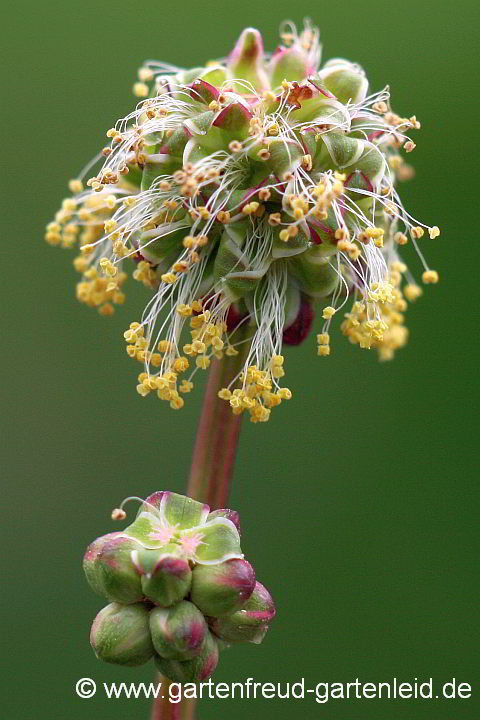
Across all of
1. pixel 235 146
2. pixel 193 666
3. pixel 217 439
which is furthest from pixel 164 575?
pixel 235 146

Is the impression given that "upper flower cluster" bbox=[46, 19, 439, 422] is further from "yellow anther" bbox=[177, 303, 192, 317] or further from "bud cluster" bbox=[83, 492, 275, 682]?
"bud cluster" bbox=[83, 492, 275, 682]

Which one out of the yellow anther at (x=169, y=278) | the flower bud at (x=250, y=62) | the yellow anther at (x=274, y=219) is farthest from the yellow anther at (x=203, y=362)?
the flower bud at (x=250, y=62)

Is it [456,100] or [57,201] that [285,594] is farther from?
[456,100]

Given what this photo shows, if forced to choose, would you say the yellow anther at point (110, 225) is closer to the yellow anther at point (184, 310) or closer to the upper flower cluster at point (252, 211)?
the upper flower cluster at point (252, 211)

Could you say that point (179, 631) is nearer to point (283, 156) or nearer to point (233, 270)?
point (233, 270)

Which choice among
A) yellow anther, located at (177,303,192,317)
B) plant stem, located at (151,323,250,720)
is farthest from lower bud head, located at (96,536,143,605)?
yellow anther, located at (177,303,192,317)

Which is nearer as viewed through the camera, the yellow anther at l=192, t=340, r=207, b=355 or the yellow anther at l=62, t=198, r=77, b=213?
the yellow anther at l=192, t=340, r=207, b=355
